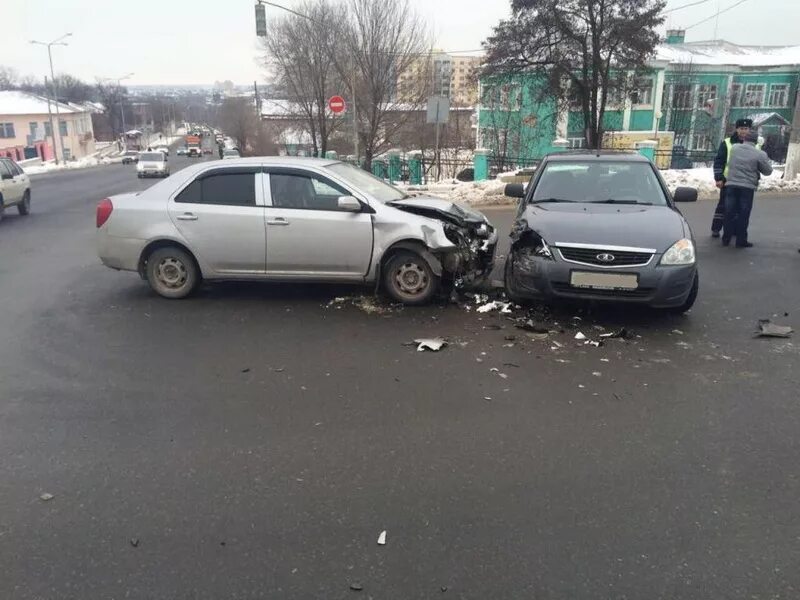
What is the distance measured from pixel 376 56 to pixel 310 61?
630cm

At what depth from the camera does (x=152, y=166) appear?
40.1 metres

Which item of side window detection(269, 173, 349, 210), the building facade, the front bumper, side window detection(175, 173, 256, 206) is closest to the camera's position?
the front bumper

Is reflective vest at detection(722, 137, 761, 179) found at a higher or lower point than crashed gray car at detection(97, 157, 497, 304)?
higher

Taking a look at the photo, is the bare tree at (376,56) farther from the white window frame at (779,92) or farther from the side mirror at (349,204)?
the white window frame at (779,92)

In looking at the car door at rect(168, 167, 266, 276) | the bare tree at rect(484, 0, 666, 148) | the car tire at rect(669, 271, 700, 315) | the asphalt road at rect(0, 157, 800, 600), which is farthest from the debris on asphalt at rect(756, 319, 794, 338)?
the bare tree at rect(484, 0, 666, 148)

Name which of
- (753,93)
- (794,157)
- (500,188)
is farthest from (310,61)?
(753,93)

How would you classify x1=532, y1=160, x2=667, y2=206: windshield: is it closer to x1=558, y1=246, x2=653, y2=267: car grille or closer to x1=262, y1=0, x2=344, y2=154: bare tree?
x1=558, y1=246, x2=653, y2=267: car grille

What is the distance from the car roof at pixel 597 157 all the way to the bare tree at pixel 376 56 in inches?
853

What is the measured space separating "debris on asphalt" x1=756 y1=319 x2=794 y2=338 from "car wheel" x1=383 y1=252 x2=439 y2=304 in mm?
3182

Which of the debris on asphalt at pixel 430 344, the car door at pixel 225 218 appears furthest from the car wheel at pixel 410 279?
the car door at pixel 225 218

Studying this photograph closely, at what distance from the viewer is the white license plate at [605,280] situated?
5770 millimetres

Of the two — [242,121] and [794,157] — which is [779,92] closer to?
[794,157]

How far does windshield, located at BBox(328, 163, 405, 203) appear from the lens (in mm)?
7129

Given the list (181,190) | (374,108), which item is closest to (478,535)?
(181,190)
